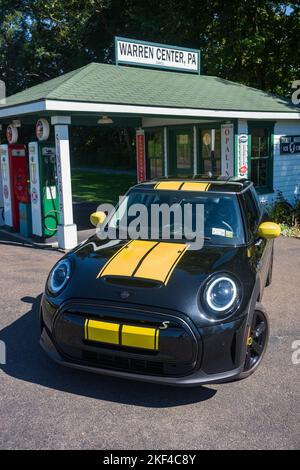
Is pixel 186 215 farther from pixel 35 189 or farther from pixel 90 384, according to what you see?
pixel 35 189

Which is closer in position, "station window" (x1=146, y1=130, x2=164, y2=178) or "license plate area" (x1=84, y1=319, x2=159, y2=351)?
"license plate area" (x1=84, y1=319, x2=159, y2=351)

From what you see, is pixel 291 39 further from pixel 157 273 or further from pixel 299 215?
pixel 157 273

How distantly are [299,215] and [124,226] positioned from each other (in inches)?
350

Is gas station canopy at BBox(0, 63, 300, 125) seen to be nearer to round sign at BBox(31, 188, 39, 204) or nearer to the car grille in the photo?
round sign at BBox(31, 188, 39, 204)

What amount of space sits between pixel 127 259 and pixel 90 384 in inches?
44.1

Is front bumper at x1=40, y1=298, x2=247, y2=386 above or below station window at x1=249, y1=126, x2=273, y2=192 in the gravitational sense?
below

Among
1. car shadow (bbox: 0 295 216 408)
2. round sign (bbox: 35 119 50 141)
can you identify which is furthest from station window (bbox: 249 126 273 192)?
car shadow (bbox: 0 295 216 408)

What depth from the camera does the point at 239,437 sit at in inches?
128

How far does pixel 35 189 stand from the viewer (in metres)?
9.93

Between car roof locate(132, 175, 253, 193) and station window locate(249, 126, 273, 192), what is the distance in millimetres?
7350

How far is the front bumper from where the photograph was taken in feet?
11.3

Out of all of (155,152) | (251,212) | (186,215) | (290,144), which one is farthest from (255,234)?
(155,152)

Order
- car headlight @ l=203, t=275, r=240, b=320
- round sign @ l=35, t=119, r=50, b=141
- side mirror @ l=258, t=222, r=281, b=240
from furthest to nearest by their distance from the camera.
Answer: round sign @ l=35, t=119, r=50, b=141 → side mirror @ l=258, t=222, r=281, b=240 → car headlight @ l=203, t=275, r=240, b=320
